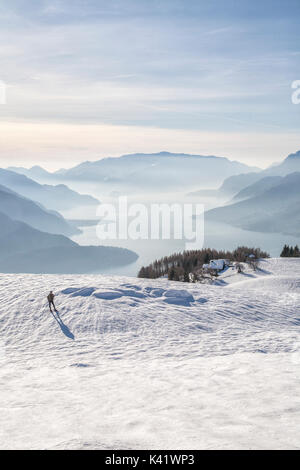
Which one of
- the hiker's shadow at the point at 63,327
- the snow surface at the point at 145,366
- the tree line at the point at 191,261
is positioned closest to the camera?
the snow surface at the point at 145,366

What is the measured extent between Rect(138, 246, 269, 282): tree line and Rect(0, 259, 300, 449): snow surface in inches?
451

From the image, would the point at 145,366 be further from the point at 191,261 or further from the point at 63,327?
Answer: the point at 191,261

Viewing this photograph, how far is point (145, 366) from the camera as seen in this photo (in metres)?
12.1

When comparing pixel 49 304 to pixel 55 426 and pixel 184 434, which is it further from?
pixel 184 434

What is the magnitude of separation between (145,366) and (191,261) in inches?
1102

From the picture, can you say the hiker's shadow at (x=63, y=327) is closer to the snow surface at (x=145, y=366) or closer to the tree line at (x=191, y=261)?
the snow surface at (x=145, y=366)

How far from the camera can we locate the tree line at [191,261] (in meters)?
34.7

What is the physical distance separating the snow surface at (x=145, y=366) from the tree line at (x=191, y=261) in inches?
451

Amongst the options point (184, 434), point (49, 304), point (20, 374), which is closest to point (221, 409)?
point (184, 434)

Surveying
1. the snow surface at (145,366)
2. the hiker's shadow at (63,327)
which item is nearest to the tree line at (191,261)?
the snow surface at (145,366)

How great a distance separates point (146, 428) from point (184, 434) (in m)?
0.78

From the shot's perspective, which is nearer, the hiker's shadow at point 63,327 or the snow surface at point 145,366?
the snow surface at point 145,366

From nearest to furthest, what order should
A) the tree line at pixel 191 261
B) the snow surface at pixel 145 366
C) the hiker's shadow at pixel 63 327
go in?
the snow surface at pixel 145 366 → the hiker's shadow at pixel 63 327 → the tree line at pixel 191 261

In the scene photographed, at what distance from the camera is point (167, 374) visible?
444 inches
